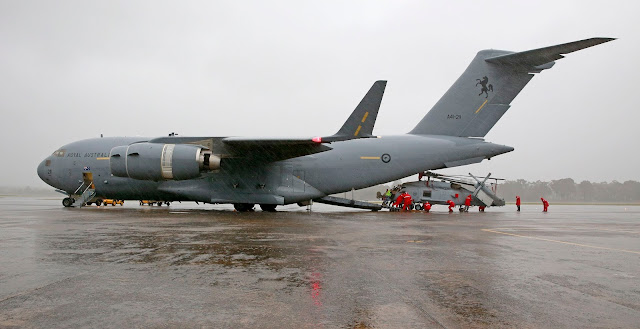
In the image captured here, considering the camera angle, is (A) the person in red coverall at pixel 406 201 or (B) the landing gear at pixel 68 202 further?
(A) the person in red coverall at pixel 406 201

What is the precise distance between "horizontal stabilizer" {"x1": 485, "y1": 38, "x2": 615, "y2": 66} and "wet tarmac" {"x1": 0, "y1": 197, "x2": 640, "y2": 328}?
8.85 meters

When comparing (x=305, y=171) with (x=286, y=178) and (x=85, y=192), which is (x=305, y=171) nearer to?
(x=286, y=178)

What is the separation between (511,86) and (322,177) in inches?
357

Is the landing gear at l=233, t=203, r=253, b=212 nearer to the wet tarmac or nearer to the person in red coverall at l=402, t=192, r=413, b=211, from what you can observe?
the person in red coverall at l=402, t=192, r=413, b=211

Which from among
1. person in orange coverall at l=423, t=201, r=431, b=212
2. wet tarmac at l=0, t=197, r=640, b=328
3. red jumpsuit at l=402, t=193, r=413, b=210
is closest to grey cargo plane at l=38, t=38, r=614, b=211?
red jumpsuit at l=402, t=193, r=413, b=210

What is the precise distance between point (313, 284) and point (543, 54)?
15.9 m

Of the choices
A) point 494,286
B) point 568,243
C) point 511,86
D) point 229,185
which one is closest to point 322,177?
point 229,185

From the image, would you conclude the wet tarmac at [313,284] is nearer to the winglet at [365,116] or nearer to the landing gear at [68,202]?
the winglet at [365,116]

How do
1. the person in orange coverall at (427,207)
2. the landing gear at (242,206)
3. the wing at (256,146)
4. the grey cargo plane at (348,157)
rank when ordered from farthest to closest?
the person in orange coverall at (427,207) → the landing gear at (242,206) → the grey cargo plane at (348,157) → the wing at (256,146)

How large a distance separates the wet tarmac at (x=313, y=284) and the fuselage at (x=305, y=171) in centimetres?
1021

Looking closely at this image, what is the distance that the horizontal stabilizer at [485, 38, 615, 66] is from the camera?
13.7 m

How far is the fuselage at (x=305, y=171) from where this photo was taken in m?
17.6

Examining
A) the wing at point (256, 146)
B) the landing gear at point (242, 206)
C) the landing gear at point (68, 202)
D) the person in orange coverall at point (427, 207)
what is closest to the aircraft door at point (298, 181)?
the wing at point (256, 146)

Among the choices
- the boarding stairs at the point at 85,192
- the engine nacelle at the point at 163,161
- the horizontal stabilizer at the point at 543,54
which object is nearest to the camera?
the horizontal stabilizer at the point at 543,54
